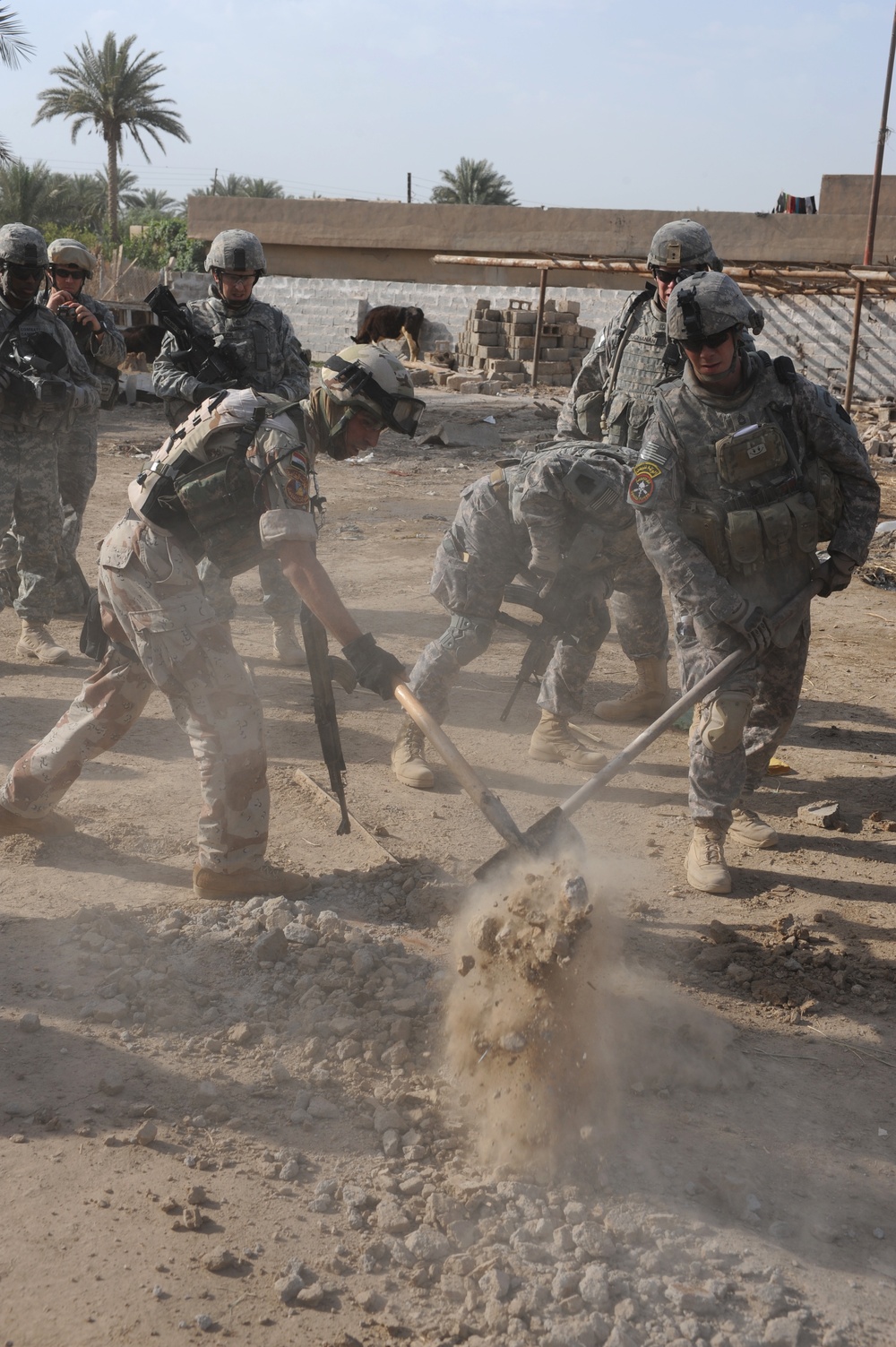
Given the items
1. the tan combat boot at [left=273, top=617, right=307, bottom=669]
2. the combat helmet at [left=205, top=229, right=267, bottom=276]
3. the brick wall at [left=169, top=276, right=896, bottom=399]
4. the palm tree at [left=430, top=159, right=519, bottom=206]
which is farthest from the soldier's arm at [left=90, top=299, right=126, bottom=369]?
the palm tree at [left=430, top=159, right=519, bottom=206]

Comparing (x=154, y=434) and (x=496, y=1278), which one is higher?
(x=154, y=434)

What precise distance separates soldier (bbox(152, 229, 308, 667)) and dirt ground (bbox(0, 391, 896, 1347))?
4.53 ft

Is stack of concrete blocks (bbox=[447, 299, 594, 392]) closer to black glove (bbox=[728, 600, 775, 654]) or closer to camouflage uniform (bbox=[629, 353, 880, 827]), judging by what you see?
camouflage uniform (bbox=[629, 353, 880, 827])

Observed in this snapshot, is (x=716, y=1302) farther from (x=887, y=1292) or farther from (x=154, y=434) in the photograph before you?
(x=154, y=434)

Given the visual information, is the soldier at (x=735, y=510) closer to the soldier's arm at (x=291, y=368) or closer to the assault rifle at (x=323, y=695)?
the assault rifle at (x=323, y=695)

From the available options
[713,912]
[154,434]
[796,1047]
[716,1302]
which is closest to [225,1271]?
[716,1302]

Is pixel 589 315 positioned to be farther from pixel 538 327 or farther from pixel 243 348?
pixel 243 348

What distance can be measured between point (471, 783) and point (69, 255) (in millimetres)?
5020

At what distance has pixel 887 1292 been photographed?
246cm

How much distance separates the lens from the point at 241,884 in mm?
3834

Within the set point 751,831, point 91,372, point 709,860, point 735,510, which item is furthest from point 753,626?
point 91,372

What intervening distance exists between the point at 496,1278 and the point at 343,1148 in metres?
0.55

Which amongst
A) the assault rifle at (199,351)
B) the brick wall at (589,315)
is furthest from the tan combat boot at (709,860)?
the brick wall at (589,315)

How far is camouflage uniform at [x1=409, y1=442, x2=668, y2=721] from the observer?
4.70 meters
